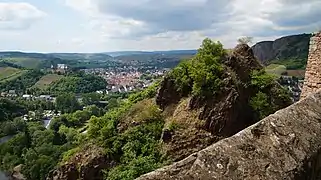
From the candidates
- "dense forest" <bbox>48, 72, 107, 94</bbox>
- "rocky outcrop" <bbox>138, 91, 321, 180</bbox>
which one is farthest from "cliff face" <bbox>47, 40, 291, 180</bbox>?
"dense forest" <bbox>48, 72, 107, 94</bbox>

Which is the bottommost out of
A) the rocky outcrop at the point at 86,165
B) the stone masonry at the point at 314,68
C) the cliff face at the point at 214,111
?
the rocky outcrop at the point at 86,165

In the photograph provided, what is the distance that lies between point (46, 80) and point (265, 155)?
606ft

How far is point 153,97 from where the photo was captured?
24.2m

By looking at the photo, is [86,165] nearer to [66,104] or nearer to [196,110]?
[196,110]

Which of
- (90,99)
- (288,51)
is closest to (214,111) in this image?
(288,51)

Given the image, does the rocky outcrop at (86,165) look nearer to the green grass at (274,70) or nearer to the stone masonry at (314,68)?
the green grass at (274,70)

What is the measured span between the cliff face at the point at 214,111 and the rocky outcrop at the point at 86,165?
3.74 m

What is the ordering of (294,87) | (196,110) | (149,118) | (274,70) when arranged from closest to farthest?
(196,110), (149,118), (274,70), (294,87)

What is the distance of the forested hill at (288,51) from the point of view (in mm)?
89306

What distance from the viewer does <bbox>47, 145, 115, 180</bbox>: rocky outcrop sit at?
20.3 m

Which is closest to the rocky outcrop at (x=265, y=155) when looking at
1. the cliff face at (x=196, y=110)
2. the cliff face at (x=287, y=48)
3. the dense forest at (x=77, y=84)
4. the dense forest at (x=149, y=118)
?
the dense forest at (x=149, y=118)

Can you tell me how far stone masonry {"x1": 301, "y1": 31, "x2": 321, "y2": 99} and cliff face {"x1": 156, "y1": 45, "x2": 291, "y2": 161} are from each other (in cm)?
949

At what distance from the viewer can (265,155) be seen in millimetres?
3068

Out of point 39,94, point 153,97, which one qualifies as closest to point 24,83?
point 39,94
